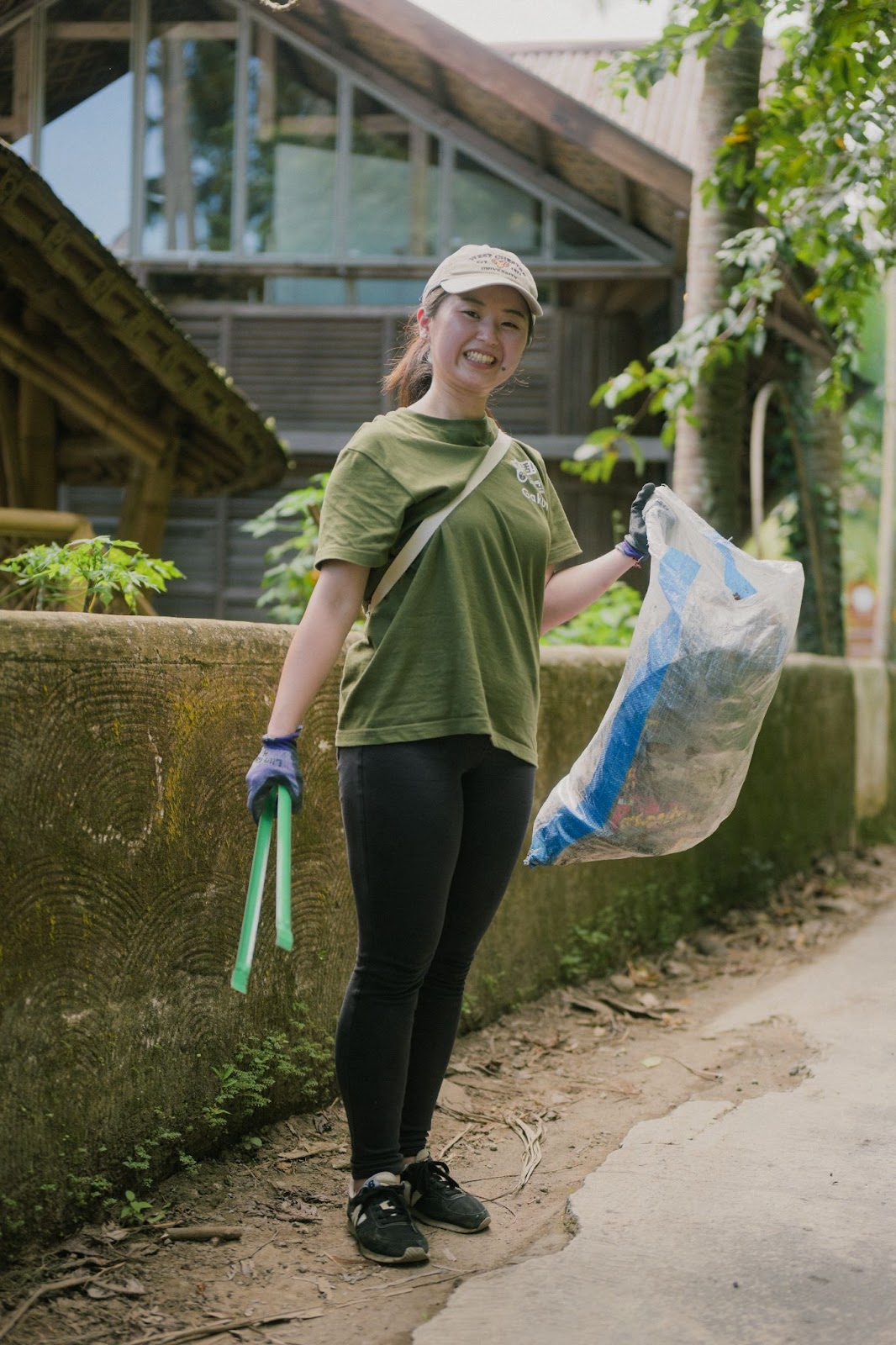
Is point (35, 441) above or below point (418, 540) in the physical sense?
above

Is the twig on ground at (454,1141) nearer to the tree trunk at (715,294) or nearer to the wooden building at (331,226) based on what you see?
the tree trunk at (715,294)

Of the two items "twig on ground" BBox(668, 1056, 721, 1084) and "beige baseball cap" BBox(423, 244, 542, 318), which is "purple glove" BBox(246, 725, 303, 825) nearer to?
"beige baseball cap" BBox(423, 244, 542, 318)

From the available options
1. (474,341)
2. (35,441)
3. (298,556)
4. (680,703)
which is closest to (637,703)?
Answer: (680,703)

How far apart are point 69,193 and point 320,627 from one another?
31.2 feet

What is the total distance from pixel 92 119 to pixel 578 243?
14.4 feet

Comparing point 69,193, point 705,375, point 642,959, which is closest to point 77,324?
point 705,375

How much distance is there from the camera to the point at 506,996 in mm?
4543

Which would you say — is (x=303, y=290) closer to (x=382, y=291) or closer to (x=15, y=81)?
(x=382, y=291)

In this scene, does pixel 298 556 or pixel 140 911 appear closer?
pixel 140 911

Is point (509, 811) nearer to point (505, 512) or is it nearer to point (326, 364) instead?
point (505, 512)

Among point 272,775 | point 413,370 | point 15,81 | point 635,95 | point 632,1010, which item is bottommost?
point 632,1010

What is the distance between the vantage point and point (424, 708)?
2.65 metres

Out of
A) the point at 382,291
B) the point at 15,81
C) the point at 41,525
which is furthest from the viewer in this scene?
the point at 382,291

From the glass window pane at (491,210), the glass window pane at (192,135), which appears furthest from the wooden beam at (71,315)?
the glass window pane at (491,210)
